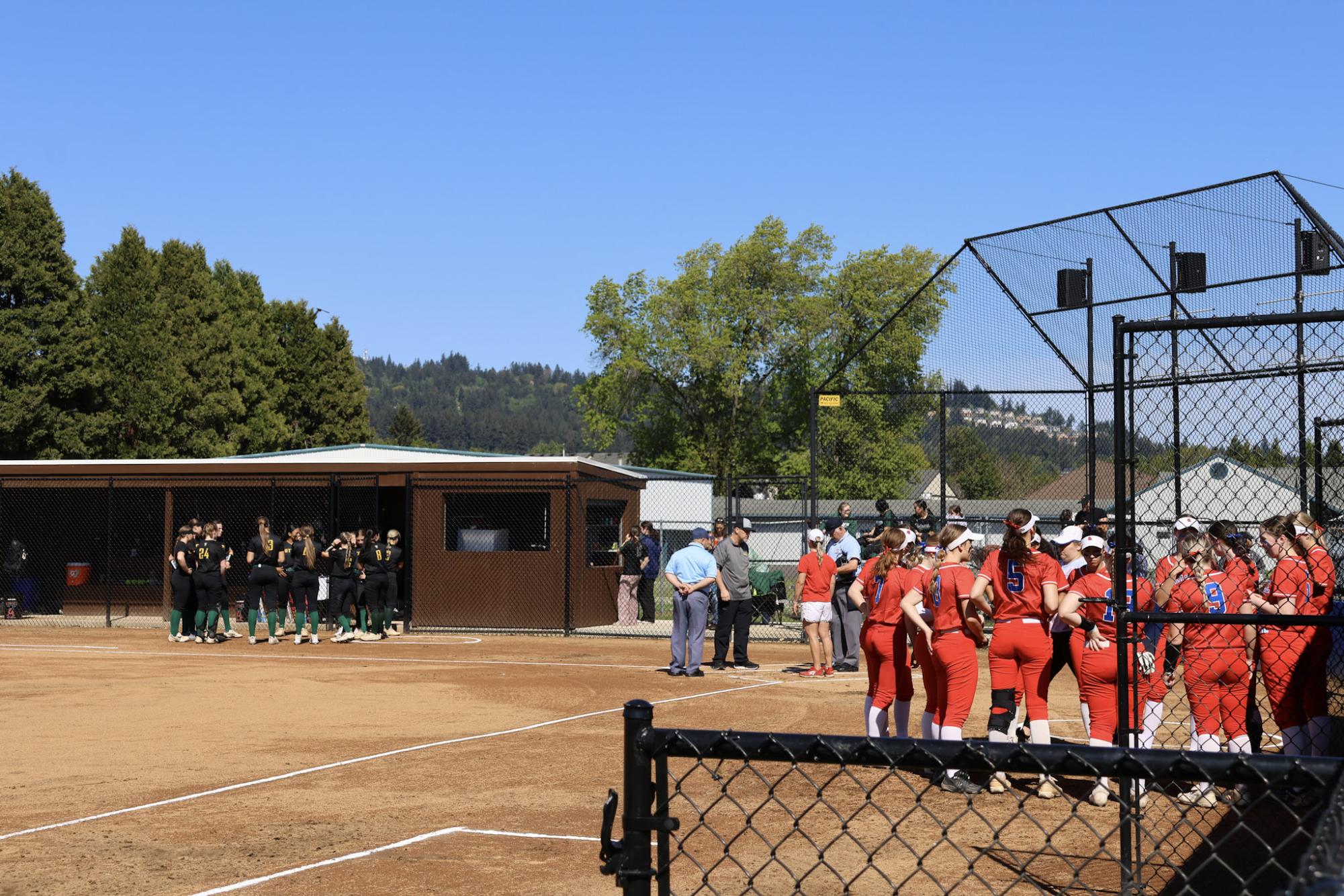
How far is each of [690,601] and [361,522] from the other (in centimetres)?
1503

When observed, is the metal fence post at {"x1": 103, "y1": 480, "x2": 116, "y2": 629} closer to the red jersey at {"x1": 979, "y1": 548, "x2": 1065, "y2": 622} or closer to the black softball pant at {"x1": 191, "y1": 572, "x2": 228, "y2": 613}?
the black softball pant at {"x1": 191, "y1": 572, "x2": 228, "y2": 613}

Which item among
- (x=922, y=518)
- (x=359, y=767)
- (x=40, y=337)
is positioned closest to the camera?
(x=359, y=767)

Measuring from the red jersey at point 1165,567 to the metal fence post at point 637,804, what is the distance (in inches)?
289

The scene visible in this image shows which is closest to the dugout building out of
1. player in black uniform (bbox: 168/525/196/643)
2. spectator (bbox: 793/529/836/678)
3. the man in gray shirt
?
player in black uniform (bbox: 168/525/196/643)

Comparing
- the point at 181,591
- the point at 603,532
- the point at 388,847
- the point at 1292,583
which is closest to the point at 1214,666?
the point at 1292,583

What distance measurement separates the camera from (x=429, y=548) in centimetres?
2486

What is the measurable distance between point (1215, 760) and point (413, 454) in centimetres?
2930

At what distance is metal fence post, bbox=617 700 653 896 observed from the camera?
270cm

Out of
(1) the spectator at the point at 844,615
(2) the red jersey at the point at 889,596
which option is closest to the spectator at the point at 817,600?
(1) the spectator at the point at 844,615

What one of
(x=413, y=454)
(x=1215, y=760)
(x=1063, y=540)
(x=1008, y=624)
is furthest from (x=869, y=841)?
(x=413, y=454)

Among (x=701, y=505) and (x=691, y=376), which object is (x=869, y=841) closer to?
(x=701, y=505)

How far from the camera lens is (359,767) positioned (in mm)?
9883

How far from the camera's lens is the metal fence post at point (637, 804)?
8.85ft

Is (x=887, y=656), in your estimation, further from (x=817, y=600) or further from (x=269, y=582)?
(x=269, y=582)
